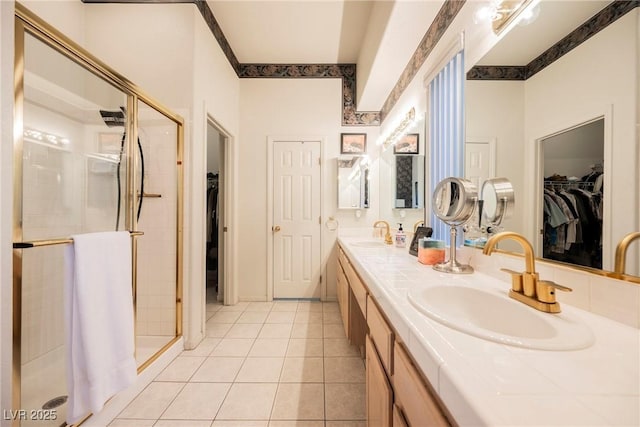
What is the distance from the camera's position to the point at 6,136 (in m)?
0.88

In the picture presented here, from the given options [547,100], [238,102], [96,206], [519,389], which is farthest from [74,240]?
[238,102]

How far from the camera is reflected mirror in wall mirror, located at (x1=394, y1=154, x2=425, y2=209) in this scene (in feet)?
6.56

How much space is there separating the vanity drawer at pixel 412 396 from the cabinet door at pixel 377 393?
0.06m

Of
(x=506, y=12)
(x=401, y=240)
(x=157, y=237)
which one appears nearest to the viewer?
(x=506, y=12)

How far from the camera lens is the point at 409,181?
2.23 meters

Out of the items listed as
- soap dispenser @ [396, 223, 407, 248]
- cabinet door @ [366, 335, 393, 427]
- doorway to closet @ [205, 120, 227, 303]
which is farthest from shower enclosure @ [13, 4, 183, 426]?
soap dispenser @ [396, 223, 407, 248]

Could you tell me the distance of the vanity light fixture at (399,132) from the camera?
2053 mm

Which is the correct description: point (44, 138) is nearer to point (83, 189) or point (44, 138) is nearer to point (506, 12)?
point (83, 189)

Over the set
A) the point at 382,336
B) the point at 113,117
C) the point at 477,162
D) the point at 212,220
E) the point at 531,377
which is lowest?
the point at 382,336

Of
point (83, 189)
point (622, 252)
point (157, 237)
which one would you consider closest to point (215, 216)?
point (157, 237)

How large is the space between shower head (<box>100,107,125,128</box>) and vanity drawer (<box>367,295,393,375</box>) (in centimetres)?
201

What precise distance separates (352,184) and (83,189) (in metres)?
2.42

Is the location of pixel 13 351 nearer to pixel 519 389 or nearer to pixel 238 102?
pixel 519 389

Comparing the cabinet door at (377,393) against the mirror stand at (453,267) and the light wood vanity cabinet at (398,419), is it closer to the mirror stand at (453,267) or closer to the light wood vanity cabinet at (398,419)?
the light wood vanity cabinet at (398,419)
